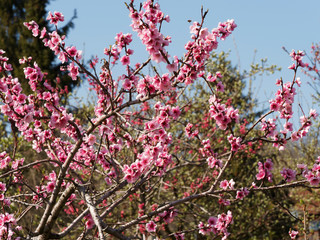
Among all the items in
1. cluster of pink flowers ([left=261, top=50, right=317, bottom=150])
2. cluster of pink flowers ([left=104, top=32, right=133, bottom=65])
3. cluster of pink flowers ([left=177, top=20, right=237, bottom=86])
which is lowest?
cluster of pink flowers ([left=261, top=50, right=317, bottom=150])

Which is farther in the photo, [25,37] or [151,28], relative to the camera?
[25,37]

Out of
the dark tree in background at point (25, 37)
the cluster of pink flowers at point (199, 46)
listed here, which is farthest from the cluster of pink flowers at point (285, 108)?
the dark tree in background at point (25, 37)

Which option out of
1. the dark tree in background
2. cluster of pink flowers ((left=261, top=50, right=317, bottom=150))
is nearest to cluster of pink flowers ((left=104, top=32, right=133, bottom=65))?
cluster of pink flowers ((left=261, top=50, right=317, bottom=150))

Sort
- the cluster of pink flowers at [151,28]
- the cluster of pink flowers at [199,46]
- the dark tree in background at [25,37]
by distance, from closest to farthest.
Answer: the cluster of pink flowers at [151,28] → the cluster of pink flowers at [199,46] → the dark tree in background at [25,37]

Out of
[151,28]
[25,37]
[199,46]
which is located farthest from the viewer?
[25,37]

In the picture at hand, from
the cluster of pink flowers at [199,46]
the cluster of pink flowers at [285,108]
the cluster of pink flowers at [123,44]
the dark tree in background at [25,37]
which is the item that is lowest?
the cluster of pink flowers at [285,108]

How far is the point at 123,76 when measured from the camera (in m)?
3.49

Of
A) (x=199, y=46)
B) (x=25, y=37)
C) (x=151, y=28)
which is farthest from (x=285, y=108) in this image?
(x=25, y=37)

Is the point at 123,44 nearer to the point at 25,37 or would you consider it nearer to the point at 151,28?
the point at 151,28

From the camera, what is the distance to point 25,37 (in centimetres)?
1778

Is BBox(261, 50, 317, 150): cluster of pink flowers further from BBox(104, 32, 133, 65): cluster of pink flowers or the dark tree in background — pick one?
the dark tree in background

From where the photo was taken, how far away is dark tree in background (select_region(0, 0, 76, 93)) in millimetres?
16922

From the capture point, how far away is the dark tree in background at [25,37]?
666 inches

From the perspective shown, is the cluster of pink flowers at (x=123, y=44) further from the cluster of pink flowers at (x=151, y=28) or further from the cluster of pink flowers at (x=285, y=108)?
the cluster of pink flowers at (x=285, y=108)
